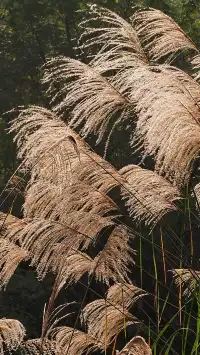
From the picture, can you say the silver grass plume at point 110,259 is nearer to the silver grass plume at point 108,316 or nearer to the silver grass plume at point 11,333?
the silver grass plume at point 108,316

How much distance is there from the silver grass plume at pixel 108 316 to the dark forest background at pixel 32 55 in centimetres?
901

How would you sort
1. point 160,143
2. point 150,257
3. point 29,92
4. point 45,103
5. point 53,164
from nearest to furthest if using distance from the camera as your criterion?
point 160,143
point 53,164
point 150,257
point 45,103
point 29,92

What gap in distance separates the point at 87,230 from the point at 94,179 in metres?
0.22

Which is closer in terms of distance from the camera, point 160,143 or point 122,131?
point 160,143

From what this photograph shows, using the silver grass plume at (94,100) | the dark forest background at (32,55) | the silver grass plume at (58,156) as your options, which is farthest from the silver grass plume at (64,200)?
the dark forest background at (32,55)

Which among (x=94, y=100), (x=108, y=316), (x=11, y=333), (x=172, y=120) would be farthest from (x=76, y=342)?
(x=172, y=120)

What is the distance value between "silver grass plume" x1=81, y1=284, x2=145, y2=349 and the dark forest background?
29.6 ft

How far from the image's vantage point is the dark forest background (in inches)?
509

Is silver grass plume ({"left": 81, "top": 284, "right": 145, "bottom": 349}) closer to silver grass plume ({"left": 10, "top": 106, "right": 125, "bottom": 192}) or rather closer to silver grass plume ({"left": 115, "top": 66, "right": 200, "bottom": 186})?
silver grass plume ({"left": 10, "top": 106, "right": 125, "bottom": 192})

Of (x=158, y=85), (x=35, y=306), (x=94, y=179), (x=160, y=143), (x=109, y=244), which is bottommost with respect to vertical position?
(x=35, y=306)

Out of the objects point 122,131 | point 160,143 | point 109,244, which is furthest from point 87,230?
point 122,131

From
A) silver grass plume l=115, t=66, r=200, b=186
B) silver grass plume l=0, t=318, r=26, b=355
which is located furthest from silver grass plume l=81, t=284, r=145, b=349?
silver grass plume l=115, t=66, r=200, b=186

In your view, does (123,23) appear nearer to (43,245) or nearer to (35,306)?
(43,245)

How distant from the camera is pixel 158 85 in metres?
2.91
